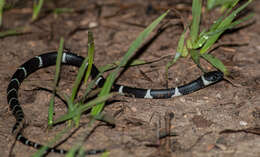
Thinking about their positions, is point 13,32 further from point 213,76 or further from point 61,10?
point 213,76

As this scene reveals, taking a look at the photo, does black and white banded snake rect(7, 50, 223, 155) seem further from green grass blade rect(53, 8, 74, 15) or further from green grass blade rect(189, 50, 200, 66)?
green grass blade rect(53, 8, 74, 15)

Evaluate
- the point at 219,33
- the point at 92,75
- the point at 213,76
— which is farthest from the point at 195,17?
the point at 92,75

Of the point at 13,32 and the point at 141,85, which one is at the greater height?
the point at 13,32

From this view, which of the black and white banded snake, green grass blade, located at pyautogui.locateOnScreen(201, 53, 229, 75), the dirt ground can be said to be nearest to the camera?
the dirt ground

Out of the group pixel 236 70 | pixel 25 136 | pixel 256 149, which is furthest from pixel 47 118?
pixel 236 70

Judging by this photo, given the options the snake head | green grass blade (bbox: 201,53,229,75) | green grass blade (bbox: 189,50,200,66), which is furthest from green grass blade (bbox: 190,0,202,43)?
the snake head

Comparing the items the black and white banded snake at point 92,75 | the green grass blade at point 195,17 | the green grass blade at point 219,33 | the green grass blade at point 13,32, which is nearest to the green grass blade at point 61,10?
the green grass blade at point 13,32
